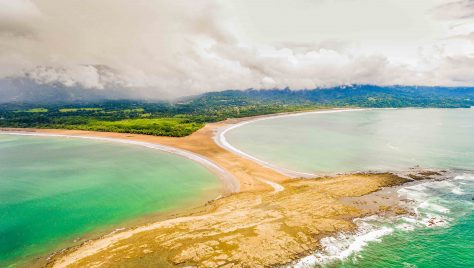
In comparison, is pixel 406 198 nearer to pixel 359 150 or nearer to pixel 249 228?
pixel 249 228

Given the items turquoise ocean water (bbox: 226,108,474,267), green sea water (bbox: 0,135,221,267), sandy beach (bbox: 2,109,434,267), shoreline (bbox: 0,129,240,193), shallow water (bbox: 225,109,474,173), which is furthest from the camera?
shallow water (bbox: 225,109,474,173)

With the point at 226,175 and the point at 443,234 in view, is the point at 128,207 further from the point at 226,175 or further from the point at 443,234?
the point at 443,234

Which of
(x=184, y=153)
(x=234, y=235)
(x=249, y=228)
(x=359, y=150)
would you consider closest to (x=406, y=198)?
(x=249, y=228)

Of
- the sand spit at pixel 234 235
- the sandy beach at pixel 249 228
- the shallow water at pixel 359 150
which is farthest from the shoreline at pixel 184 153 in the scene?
the shallow water at pixel 359 150

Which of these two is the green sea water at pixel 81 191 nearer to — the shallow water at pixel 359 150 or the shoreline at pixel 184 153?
the shoreline at pixel 184 153

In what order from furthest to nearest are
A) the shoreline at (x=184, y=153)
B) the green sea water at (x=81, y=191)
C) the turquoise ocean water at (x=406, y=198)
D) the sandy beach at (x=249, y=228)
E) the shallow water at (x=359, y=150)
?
1. the shallow water at (x=359, y=150)
2. the shoreline at (x=184, y=153)
3. the green sea water at (x=81, y=191)
4. the turquoise ocean water at (x=406, y=198)
5. the sandy beach at (x=249, y=228)

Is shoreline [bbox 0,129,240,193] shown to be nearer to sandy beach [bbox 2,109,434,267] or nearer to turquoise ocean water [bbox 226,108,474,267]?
sandy beach [bbox 2,109,434,267]

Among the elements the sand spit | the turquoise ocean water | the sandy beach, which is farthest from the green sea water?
the turquoise ocean water
